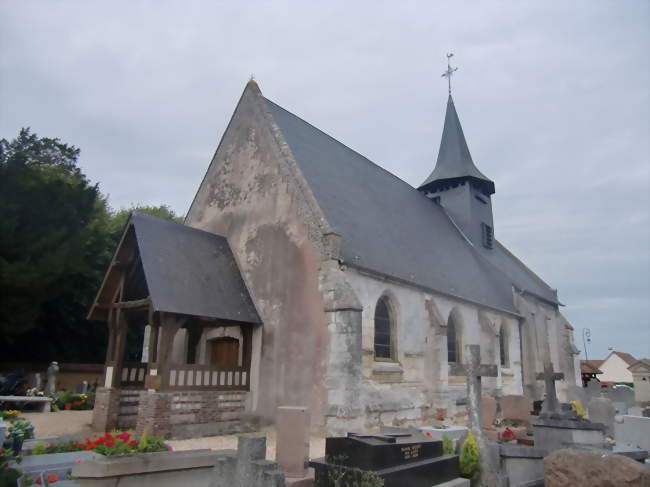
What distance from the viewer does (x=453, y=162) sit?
82.6 feet

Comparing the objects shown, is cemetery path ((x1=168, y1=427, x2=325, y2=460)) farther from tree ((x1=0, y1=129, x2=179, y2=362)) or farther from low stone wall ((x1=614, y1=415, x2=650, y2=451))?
tree ((x1=0, y1=129, x2=179, y2=362))

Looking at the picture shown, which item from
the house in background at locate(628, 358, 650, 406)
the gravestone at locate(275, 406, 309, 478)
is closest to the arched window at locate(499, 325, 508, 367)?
the house in background at locate(628, 358, 650, 406)

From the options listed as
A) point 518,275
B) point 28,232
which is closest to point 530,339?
point 518,275

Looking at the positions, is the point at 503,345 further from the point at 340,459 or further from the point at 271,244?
the point at 340,459

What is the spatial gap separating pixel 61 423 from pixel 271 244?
6.37 m

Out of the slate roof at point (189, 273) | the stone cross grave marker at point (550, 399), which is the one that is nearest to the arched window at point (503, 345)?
the stone cross grave marker at point (550, 399)

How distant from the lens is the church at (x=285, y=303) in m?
10.4

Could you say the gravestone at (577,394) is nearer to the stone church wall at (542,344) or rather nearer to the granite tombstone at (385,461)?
the stone church wall at (542,344)

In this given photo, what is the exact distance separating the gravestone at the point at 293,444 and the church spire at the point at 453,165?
19400 mm

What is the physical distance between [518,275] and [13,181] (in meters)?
22.3

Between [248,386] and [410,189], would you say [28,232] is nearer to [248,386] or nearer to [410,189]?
[248,386]

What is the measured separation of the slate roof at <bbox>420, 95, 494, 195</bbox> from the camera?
2439cm

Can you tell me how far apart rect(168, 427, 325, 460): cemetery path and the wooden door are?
260 cm

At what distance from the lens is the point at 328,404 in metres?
10.5
